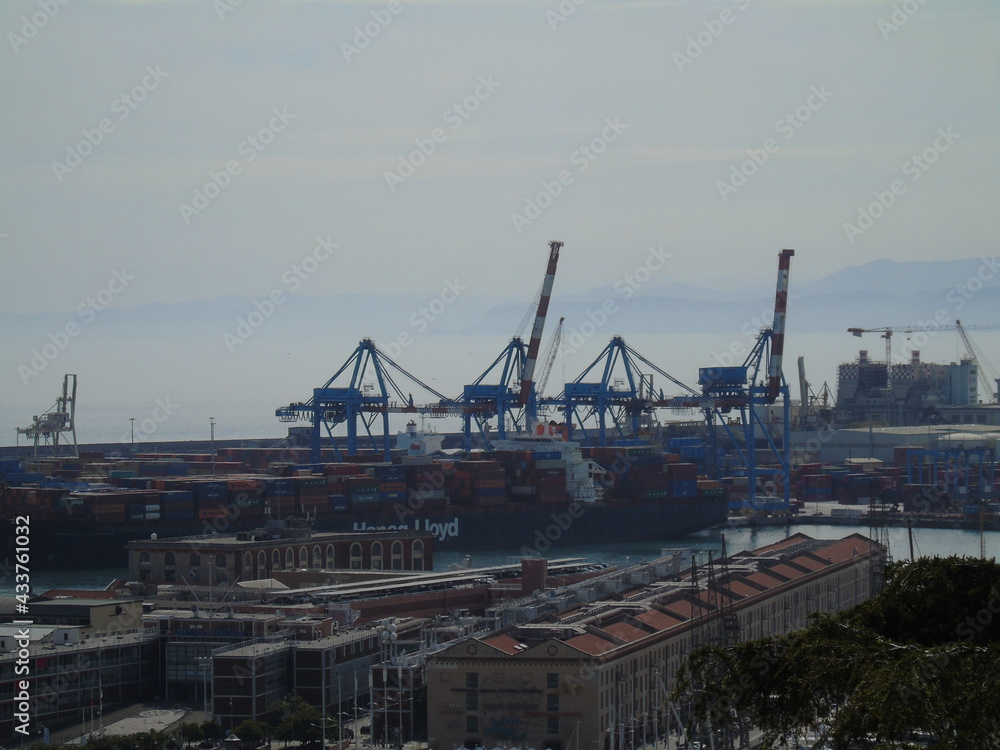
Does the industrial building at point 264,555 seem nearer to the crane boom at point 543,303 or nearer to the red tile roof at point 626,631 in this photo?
the red tile roof at point 626,631

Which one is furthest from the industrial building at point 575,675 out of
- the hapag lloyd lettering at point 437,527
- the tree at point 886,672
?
the hapag lloyd lettering at point 437,527

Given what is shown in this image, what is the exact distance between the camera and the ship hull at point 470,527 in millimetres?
41250

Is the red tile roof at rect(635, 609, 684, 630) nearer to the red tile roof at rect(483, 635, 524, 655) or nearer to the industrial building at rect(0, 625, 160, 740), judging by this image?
the red tile roof at rect(483, 635, 524, 655)

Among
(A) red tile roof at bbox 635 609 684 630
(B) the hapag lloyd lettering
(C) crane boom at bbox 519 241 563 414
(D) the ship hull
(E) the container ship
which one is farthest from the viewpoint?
(C) crane boom at bbox 519 241 563 414

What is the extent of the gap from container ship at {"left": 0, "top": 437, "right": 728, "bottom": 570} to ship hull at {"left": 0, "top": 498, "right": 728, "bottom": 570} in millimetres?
37

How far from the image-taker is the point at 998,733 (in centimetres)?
898

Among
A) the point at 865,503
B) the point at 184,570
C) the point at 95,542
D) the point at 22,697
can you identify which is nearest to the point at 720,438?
the point at 865,503

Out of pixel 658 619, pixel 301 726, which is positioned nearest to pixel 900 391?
pixel 658 619

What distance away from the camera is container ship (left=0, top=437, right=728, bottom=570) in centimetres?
4184

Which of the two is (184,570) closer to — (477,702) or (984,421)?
(477,702)

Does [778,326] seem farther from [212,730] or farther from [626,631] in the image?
[212,730]

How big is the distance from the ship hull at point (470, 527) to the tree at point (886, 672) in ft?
106

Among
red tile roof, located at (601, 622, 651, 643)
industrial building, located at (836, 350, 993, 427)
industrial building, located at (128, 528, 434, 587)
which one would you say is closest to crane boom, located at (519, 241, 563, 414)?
industrial building, located at (128, 528, 434, 587)

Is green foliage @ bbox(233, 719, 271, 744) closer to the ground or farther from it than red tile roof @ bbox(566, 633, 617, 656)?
closer to the ground
